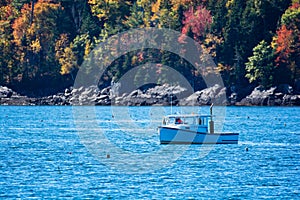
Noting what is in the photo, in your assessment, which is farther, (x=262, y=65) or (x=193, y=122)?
(x=262, y=65)

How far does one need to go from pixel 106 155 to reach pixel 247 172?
14.2 meters

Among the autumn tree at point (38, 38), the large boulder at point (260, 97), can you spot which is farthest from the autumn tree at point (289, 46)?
the autumn tree at point (38, 38)

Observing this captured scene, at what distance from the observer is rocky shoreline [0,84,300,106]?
481 ft

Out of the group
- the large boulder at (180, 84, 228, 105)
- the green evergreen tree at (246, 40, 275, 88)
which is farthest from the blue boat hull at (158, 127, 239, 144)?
the large boulder at (180, 84, 228, 105)

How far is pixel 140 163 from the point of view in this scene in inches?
2516

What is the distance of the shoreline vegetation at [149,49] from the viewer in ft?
482

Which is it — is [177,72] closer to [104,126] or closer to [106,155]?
[104,126]

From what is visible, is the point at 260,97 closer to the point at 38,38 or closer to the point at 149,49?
the point at 149,49

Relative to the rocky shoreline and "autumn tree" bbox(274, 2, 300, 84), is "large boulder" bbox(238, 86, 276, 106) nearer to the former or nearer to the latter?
the rocky shoreline

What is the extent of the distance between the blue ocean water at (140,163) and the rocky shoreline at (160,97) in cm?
3730

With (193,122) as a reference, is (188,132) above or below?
below

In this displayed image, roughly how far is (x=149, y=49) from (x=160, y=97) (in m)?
9.65

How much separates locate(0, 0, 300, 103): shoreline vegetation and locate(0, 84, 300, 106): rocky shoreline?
18 centimetres

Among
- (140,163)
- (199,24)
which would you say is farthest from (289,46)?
(140,163)
